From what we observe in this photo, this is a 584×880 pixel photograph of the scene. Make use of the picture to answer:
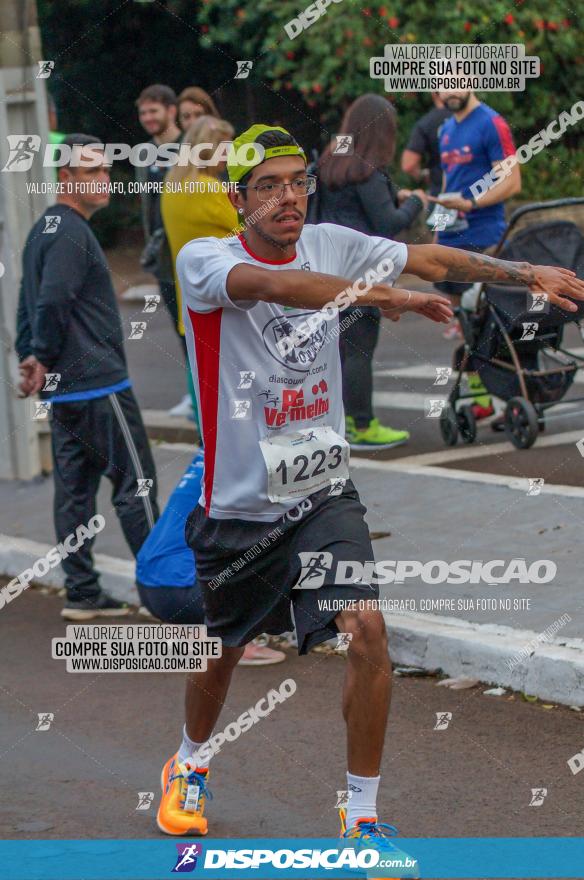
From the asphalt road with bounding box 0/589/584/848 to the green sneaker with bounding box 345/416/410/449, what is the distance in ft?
10.7

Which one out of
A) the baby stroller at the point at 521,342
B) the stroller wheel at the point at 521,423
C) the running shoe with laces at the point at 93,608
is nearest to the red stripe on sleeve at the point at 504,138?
the baby stroller at the point at 521,342

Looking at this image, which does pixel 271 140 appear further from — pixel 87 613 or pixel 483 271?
pixel 87 613

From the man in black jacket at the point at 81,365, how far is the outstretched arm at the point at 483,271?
273cm

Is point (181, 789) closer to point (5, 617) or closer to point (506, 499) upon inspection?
point (5, 617)

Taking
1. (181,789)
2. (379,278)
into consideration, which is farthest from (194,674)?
(379,278)

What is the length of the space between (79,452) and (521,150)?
12.5m

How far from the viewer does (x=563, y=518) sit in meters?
7.35

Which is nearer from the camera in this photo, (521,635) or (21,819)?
(21,819)

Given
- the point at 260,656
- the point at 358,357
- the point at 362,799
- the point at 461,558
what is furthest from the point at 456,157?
the point at 362,799

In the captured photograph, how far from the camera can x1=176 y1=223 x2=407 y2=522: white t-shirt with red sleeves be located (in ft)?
14.3

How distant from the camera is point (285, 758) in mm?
5234

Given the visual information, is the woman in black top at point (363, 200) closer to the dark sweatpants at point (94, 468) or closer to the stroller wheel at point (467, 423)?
the stroller wheel at point (467, 423)

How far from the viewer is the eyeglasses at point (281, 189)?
434 cm

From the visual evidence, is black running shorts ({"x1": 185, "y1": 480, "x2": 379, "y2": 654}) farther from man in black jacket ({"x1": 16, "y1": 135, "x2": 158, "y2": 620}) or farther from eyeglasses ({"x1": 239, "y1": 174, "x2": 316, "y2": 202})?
man in black jacket ({"x1": 16, "y1": 135, "x2": 158, "y2": 620})
